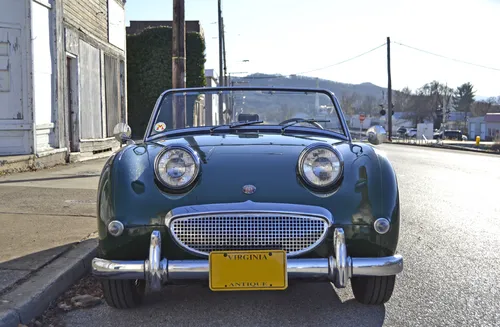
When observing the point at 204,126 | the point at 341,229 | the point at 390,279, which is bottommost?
the point at 390,279

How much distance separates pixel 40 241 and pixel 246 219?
2518mm

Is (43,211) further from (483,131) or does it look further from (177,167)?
(483,131)

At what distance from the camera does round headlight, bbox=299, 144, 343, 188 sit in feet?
10.6

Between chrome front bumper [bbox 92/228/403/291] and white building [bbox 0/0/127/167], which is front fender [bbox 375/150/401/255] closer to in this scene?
chrome front bumper [bbox 92/228/403/291]

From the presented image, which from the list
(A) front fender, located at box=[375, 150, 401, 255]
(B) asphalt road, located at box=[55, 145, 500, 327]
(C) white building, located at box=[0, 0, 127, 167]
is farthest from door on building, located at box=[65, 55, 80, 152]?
(A) front fender, located at box=[375, 150, 401, 255]

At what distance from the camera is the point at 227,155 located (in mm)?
3463

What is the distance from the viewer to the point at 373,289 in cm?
346

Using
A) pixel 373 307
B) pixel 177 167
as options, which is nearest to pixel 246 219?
pixel 177 167

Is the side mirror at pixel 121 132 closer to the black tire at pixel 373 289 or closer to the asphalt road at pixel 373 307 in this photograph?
the asphalt road at pixel 373 307

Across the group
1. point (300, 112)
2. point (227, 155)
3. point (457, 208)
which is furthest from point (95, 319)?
point (457, 208)

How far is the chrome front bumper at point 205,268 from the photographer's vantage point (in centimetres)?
299

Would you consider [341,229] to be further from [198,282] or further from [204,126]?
[204,126]

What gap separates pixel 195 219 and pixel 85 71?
40.4ft

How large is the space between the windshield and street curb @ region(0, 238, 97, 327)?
109cm
